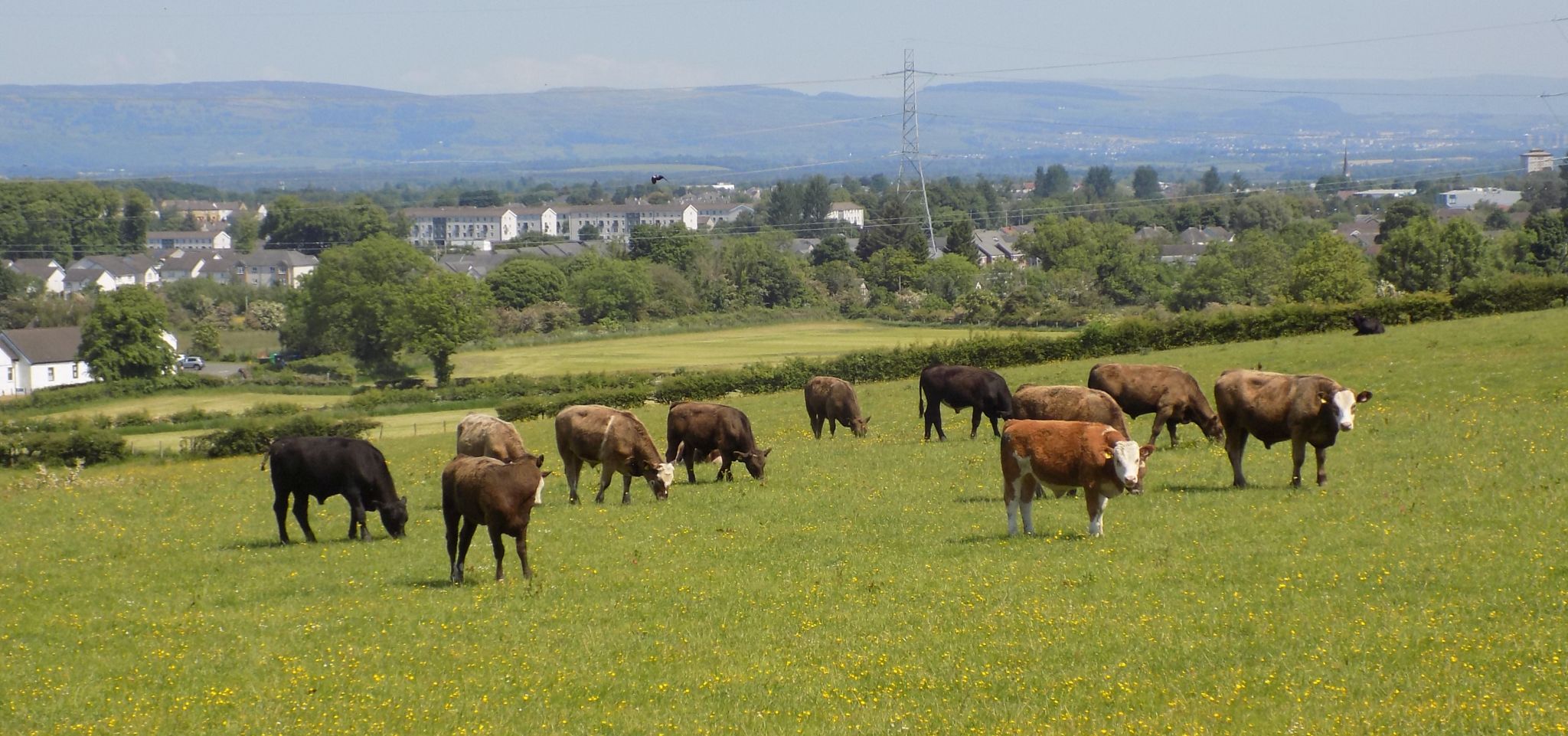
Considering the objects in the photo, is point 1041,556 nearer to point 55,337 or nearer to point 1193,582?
point 1193,582

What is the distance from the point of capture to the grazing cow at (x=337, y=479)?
73.5 feet

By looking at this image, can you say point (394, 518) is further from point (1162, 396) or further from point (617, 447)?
point (1162, 396)

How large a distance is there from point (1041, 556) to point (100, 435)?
1579 inches

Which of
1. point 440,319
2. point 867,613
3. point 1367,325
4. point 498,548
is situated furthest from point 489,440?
point 440,319

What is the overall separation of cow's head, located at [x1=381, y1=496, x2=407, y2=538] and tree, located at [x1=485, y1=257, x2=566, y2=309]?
332 feet

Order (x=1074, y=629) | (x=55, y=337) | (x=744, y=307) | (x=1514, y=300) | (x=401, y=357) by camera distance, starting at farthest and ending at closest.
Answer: (x=744, y=307) → (x=55, y=337) → (x=401, y=357) → (x=1514, y=300) → (x=1074, y=629)

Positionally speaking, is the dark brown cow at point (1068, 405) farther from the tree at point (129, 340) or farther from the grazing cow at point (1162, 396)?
the tree at point (129, 340)

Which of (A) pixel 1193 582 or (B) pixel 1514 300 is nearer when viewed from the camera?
(A) pixel 1193 582

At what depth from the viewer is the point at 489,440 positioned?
25.4 meters

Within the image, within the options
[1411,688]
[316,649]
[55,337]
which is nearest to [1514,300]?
[1411,688]

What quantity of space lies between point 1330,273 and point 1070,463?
73629mm

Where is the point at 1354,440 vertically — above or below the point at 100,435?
above

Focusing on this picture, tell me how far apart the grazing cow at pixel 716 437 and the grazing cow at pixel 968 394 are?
6486 mm

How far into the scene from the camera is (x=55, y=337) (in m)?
112
